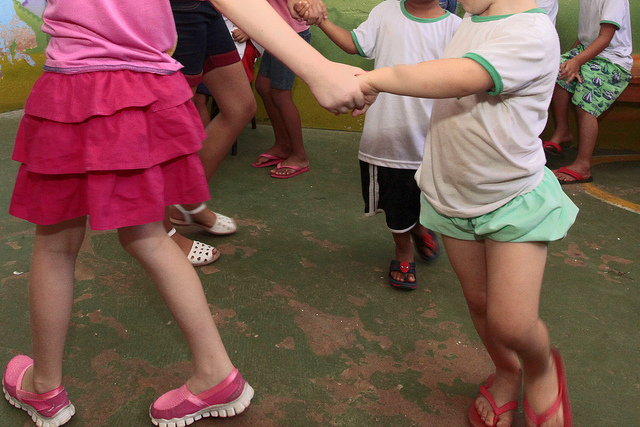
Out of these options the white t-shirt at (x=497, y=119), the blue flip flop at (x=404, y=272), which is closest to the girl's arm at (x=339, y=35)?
the white t-shirt at (x=497, y=119)

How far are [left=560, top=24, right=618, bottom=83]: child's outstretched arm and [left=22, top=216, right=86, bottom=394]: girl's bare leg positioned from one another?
3404 millimetres

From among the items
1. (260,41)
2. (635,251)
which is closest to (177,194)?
(260,41)

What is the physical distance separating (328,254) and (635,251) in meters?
1.41

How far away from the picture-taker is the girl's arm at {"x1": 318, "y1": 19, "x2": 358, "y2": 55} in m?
2.03

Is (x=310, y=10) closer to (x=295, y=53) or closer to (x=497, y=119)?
(x=295, y=53)

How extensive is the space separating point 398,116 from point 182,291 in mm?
1098

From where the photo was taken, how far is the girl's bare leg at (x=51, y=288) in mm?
1304

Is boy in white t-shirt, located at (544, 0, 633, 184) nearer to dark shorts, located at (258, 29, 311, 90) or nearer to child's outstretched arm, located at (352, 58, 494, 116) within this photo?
dark shorts, located at (258, 29, 311, 90)

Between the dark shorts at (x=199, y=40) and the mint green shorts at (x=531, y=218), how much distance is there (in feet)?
4.02

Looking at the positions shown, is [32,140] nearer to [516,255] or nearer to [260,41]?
[260,41]

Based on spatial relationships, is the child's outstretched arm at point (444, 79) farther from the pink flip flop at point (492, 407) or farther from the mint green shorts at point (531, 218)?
the pink flip flop at point (492, 407)

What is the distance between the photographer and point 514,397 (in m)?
1.50

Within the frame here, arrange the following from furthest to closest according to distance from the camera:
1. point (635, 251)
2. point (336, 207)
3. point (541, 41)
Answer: point (336, 207) < point (635, 251) < point (541, 41)

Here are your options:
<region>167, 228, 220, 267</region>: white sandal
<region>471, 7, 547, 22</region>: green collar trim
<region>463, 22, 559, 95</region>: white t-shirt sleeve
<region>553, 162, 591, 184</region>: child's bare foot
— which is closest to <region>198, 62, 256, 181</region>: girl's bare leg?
<region>167, 228, 220, 267</region>: white sandal
